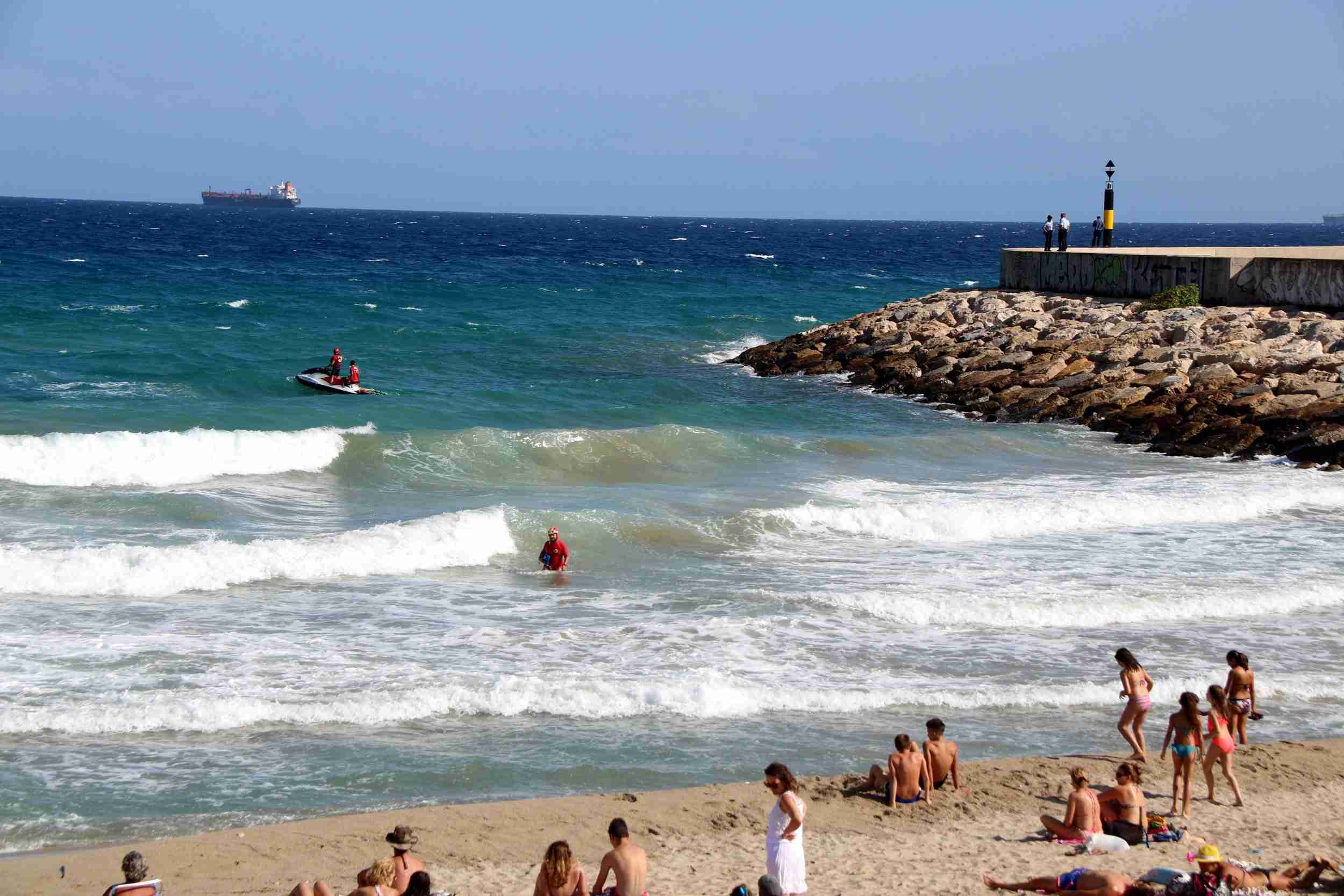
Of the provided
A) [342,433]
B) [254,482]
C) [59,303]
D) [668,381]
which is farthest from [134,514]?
[59,303]

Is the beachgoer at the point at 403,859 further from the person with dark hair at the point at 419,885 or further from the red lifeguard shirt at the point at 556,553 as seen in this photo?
the red lifeguard shirt at the point at 556,553

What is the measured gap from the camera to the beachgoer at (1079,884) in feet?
26.6

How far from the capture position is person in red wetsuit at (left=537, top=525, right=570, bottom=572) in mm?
16344

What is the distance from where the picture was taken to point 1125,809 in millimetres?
9344

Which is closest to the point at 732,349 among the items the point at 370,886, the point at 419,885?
the point at 370,886

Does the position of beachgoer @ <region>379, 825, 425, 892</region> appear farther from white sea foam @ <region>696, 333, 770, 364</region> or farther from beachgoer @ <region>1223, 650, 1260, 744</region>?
white sea foam @ <region>696, 333, 770, 364</region>

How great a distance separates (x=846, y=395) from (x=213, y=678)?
70.5 ft

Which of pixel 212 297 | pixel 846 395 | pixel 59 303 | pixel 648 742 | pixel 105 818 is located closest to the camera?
pixel 105 818

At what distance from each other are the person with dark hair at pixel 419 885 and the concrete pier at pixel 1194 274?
92.1 ft

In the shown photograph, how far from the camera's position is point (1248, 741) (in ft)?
36.6

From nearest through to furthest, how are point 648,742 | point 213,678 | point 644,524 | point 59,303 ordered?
point 648,742 → point 213,678 → point 644,524 → point 59,303

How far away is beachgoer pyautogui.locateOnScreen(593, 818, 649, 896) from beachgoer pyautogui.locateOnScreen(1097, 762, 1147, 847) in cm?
351

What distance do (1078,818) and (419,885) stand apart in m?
4.62

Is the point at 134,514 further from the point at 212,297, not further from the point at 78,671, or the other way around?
the point at 212,297
